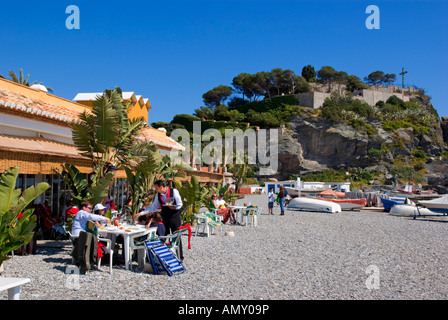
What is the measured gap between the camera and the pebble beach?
5.43 meters

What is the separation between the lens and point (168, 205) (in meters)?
7.21

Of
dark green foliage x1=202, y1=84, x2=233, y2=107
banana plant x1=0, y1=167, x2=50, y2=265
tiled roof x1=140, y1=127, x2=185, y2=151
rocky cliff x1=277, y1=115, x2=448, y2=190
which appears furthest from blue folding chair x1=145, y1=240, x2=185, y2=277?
dark green foliage x1=202, y1=84, x2=233, y2=107

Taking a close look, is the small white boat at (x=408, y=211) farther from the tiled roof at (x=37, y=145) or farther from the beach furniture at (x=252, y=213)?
the tiled roof at (x=37, y=145)

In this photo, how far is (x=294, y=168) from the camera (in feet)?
188

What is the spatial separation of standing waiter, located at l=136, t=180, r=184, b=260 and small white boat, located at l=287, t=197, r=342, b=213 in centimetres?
1665

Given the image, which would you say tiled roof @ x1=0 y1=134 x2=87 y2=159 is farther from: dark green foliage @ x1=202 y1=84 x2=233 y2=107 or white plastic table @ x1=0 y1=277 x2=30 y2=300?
dark green foliage @ x1=202 y1=84 x2=233 y2=107

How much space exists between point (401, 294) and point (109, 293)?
397 cm

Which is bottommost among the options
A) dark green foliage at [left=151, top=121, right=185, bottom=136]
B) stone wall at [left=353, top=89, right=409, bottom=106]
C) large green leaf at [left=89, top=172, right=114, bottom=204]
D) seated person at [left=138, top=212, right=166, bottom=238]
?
seated person at [left=138, top=212, right=166, bottom=238]

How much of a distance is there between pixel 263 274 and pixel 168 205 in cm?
202

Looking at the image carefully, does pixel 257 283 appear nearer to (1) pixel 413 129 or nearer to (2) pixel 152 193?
(2) pixel 152 193

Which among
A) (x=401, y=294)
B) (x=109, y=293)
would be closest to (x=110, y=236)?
(x=109, y=293)

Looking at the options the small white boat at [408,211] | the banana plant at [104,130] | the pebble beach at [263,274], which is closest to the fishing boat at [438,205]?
the small white boat at [408,211]

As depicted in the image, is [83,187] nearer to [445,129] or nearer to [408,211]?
[408,211]
